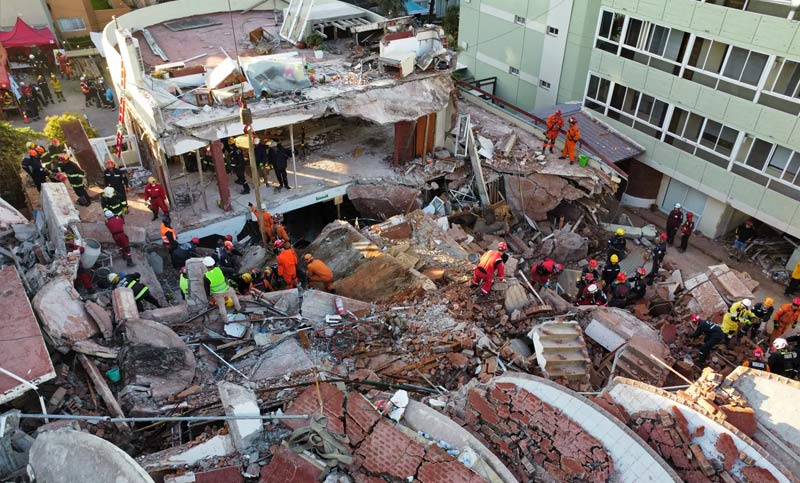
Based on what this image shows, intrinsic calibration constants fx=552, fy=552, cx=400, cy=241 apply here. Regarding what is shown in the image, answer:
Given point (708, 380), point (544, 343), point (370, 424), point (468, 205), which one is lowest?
point (468, 205)

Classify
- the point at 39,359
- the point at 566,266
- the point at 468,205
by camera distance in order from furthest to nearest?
1. the point at 468,205
2. the point at 566,266
3. the point at 39,359

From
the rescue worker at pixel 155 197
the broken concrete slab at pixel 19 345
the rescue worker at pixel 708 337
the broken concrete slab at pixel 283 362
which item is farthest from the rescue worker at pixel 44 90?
the rescue worker at pixel 708 337

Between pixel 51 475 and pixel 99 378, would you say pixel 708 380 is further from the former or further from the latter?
pixel 99 378

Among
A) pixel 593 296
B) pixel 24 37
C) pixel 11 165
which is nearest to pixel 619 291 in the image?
pixel 593 296

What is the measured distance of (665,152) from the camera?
17906mm

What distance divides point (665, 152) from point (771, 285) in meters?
5.06

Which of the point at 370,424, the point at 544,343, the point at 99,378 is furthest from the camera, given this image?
the point at 544,343

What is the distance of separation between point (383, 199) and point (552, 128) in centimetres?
552

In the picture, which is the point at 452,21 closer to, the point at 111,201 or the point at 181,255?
the point at 111,201

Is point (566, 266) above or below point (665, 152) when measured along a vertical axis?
below

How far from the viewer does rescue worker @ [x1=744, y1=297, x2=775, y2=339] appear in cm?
1157

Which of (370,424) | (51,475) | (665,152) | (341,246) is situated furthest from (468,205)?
(51,475)

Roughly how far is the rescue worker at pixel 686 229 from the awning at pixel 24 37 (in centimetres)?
2949

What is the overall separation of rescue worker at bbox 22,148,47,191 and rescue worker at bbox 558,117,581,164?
1411cm
